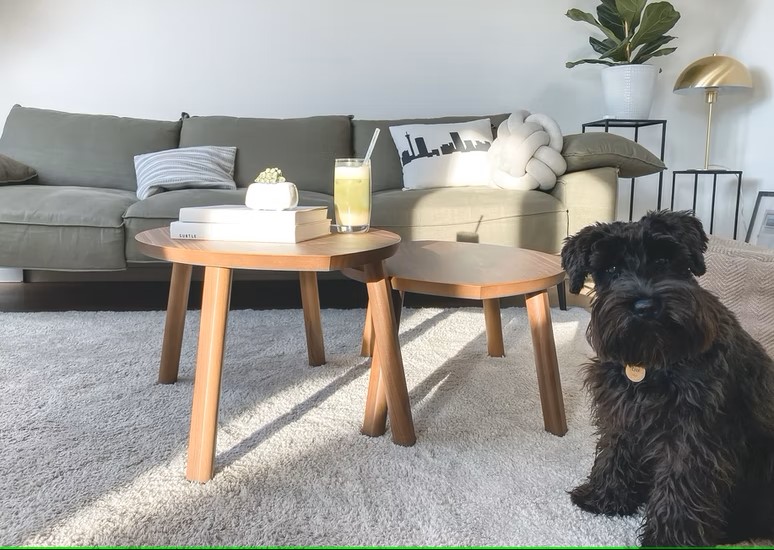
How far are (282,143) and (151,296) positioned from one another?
0.98 meters

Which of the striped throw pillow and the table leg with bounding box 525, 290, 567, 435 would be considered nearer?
the table leg with bounding box 525, 290, 567, 435

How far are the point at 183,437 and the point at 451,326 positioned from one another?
117 centimetres

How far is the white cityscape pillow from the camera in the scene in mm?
2844

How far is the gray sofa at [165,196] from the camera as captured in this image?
230cm

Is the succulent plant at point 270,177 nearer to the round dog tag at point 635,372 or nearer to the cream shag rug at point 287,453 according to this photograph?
the cream shag rug at point 287,453

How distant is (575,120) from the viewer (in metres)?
3.65

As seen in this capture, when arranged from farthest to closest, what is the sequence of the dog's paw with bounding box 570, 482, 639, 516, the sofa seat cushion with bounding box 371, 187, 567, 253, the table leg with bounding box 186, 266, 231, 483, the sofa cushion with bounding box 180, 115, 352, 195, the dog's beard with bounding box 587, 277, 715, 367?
the sofa cushion with bounding box 180, 115, 352, 195
the sofa seat cushion with bounding box 371, 187, 567, 253
the table leg with bounding box 186, 266, 231, 483
the dog's paw with bounding box 570, 482, 639, 516
the dog's beard with bounding box 587, 277, 715, 367

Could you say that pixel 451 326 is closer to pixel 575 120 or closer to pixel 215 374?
pixel 215 374

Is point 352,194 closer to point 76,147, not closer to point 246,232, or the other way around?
point 246,232

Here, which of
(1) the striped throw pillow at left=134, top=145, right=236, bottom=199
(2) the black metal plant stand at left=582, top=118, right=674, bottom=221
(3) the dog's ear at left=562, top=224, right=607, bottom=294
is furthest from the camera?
(2) the black metal plant stand at left=582, top=118, right=674, bottom=221

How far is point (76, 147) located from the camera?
2930mm

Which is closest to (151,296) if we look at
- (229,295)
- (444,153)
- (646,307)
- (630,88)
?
(444,153)

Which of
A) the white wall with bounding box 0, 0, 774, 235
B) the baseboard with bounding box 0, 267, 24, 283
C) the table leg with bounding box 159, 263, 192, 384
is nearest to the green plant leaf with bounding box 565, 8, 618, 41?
the white wall with bounding box 0, 0, 774, 235

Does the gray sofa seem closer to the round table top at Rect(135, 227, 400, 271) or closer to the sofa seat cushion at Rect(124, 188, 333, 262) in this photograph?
the sofa seat cushion at Rect(124, 188, 333, 262)
